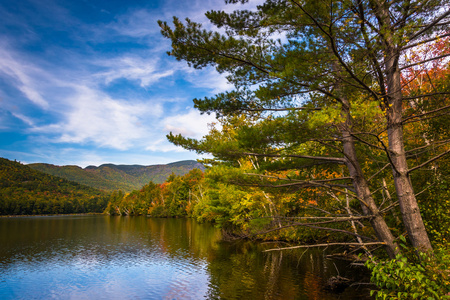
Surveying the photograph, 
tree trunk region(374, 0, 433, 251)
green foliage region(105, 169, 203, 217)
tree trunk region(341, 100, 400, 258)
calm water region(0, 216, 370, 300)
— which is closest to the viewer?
tree trunk region(374, 0, 433, 251)

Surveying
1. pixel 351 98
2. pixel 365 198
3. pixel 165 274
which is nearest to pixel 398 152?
pixel 365 198

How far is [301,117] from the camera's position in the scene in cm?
527

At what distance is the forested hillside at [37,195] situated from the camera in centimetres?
9128

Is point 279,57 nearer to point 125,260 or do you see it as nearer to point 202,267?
point 202,267

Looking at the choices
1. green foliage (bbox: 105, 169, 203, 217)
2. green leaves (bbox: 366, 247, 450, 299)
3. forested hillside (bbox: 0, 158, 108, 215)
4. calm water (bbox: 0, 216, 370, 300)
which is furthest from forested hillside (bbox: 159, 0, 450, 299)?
forested hillside (bbox: 0, 158, 108, 215)

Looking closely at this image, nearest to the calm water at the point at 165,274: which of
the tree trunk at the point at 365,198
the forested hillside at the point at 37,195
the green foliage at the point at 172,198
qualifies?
the tree trunk at the point at 365,198

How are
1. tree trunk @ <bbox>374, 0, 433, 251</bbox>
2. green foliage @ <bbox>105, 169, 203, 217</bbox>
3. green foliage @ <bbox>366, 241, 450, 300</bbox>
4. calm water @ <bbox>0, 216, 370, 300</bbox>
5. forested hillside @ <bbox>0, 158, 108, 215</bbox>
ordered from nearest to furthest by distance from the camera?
Result: green foliage @ <bbox>366, 241, 450, 300</bbox> → tree trunk @ <bbox>374, 0, 433, 251</bbox> → calm water @ <bbox>0, 216, 370, 300</bbox> → green foliage @ <bbox>105, 169, 203, 217</bbox> → forested hillside @ <bbox>0, 158, 108, 215</bbox>

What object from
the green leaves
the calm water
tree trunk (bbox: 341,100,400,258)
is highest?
tree trunk (bbox: 341,100,400,258)

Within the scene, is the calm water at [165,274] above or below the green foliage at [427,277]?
below

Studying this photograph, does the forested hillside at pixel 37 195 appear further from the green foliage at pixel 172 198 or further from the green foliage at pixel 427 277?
the green foliage at pixel 427 277

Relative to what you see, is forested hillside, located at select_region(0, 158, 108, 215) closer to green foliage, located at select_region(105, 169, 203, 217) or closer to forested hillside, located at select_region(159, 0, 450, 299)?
green foliage, located at select_region(105, 169, 203, 217)

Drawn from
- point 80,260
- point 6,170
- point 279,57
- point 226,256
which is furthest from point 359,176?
point 6,170

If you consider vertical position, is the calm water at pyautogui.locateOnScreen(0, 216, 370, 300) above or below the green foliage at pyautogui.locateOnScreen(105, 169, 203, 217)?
below

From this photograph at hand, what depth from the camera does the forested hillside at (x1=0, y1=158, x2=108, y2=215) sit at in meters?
91.3
